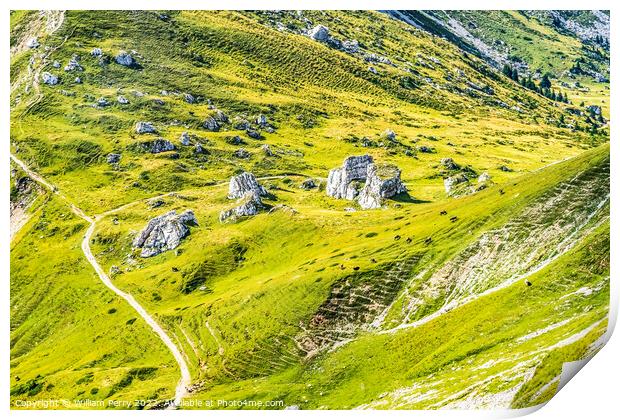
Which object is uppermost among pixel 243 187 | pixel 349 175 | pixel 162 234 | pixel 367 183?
pixel 367 183

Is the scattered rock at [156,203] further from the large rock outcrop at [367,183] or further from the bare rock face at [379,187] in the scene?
the bare rock face at [379,187]

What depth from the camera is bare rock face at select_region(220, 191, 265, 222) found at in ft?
575

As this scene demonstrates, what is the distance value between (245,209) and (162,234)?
2451 cm

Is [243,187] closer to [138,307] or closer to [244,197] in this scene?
[244,197]

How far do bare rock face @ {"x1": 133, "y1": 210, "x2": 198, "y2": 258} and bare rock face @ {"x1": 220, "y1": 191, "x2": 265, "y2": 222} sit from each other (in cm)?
1078

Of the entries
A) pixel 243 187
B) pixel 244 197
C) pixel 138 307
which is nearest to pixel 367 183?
pixel 244 197

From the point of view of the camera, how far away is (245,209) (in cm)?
17550

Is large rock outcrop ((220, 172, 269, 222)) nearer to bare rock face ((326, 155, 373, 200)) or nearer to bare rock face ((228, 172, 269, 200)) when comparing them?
bare rock face ((228, 172, 269, 200))

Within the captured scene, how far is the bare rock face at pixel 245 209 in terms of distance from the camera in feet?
575

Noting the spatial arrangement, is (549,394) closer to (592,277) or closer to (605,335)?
(605,335)

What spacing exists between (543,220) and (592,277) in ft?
52.0

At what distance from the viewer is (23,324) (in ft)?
483

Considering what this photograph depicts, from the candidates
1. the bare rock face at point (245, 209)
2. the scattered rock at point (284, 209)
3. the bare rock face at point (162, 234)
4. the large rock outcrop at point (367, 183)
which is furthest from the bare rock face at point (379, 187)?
the bare rock face at point (162, 234)

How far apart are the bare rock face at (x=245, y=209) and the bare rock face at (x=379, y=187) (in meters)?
32.1
